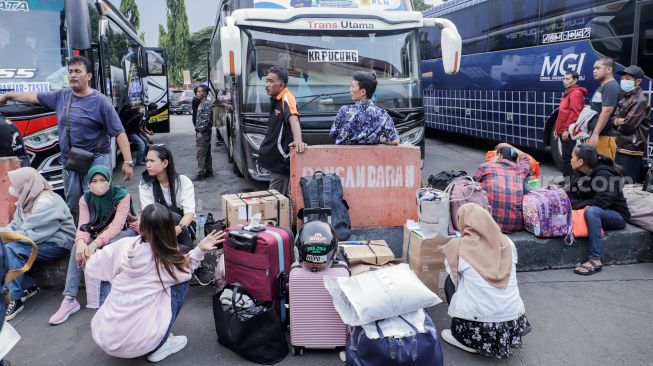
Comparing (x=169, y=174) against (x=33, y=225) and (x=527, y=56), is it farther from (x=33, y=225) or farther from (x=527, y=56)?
(x=527, y=56)

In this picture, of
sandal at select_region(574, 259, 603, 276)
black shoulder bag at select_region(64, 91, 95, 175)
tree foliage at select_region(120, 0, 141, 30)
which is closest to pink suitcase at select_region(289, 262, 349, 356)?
black shoulder bag at select_region(64, 91, 95, 175)

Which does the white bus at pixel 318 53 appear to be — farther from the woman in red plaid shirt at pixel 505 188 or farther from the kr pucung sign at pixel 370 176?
the woman in red plaid shirt at pixel 505 188

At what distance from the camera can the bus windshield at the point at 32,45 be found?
6.71 m

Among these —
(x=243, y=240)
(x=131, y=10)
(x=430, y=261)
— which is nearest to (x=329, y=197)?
(x=430, y=261)

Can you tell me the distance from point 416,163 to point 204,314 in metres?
2.46

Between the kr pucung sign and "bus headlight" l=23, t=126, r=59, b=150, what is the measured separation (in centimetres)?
355

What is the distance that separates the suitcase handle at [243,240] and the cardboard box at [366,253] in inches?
31.6

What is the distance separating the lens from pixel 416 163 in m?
5.29

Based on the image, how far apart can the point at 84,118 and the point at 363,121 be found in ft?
8.69

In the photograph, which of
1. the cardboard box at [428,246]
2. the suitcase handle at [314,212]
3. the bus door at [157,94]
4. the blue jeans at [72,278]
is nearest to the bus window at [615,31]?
the cardboard box at [428,246]

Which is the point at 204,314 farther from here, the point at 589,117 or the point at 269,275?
the point at 589,117

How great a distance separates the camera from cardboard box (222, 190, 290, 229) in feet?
15.8

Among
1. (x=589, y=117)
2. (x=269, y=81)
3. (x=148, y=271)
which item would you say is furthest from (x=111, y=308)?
(x=589, y=117)

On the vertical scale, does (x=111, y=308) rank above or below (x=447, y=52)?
below
